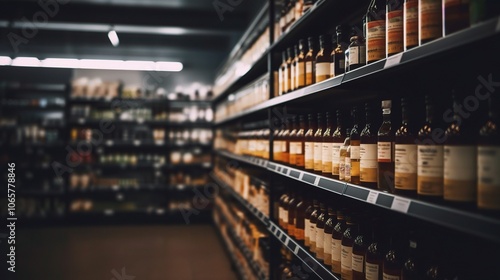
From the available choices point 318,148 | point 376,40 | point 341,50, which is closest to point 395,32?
point 376,40

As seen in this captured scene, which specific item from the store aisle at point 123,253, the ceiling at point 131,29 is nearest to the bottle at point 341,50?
the store aisle at point 123,253

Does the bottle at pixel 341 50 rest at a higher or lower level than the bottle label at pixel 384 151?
higher

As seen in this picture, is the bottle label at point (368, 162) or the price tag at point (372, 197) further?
the bottle label at point (368, 162)

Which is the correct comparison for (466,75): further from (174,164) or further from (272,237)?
(174,164)

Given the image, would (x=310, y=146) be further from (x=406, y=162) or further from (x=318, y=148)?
(x=406, y=162)

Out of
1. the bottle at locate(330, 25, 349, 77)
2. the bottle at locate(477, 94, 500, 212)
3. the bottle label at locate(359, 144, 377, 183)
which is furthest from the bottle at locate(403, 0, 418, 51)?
the bottle at locate(330, 25, 349, 77)

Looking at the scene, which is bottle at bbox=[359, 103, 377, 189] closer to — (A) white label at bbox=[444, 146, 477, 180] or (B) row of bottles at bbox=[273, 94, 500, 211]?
(B) row of bottles at bbox=[273, 94, 500, 211]

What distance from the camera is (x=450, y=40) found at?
0.93 meters

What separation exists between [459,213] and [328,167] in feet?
3.22

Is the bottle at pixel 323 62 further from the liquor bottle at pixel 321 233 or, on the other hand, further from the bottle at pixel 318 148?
the liquor bottle at pixel 321 233

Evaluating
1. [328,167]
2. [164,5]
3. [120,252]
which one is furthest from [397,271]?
[164,5]

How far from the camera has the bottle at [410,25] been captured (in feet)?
3.90

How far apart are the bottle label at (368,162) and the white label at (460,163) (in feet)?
1.33

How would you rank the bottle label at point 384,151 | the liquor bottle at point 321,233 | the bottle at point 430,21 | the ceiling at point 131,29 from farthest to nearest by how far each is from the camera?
1. the ceiling at point 131,29
2. the liquor bottle at point 321,233
3. the bottle label at point 384,151
4. the bottle at point 430,21
